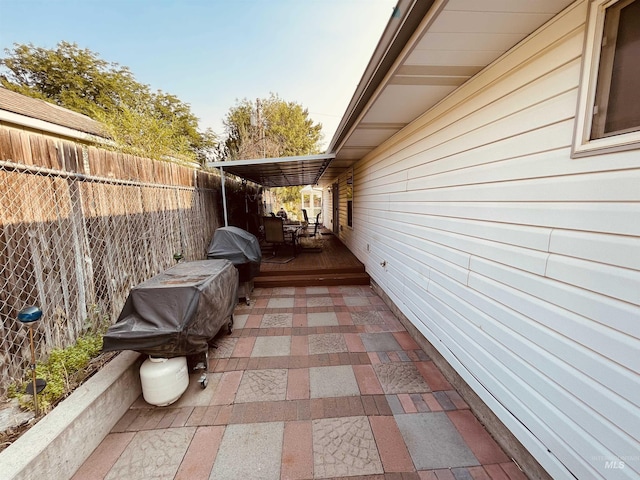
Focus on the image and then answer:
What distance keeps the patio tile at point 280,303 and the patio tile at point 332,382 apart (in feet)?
5.50

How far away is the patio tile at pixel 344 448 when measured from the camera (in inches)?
61.8

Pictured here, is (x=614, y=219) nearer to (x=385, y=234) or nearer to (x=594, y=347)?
(x=594, y=347)

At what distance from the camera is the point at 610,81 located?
1.14 m

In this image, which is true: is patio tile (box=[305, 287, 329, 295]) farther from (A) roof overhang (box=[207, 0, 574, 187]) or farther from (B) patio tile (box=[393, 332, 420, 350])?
(A) roof overhang (box=[207, 0, 574, 187])

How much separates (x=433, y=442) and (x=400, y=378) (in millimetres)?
647

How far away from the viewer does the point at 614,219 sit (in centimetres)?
110

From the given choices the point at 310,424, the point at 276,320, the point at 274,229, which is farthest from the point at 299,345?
the point at 274,229

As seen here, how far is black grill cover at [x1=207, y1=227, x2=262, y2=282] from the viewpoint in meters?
3.78

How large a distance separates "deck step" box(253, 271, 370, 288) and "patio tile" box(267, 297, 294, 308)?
62 centimetres

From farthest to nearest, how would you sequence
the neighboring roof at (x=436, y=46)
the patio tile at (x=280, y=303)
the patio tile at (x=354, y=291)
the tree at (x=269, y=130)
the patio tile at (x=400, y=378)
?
the tree at (x=269, y=130), the patio tile at (x=354, y=291), the patio tile at (x=280, y=303), the patio tile at (x=400, y=378), the neighboring roof at (x=436, y=46)

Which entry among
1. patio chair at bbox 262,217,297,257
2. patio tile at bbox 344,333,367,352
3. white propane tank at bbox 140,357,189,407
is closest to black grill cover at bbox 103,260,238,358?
white propane tank at bbox 140,357,189,407

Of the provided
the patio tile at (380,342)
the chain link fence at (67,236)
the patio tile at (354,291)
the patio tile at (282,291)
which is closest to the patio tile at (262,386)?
the patio tile at (380,342)

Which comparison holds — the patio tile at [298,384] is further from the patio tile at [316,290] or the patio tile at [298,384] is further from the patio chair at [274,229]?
the patio chair at [274,229]

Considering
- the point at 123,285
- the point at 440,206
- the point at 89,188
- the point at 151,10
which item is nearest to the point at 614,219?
the point at 440,206
